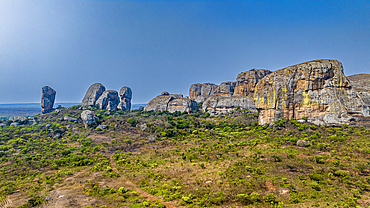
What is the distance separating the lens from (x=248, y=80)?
86.8 meters

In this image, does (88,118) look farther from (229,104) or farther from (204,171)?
(229,104)

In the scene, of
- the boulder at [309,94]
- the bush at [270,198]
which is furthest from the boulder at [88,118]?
the bush at [270,198]

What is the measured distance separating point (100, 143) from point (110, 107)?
153ft

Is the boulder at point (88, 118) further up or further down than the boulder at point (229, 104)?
further down

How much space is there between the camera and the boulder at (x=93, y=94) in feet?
299

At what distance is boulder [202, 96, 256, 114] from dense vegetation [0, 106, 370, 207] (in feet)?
98.7

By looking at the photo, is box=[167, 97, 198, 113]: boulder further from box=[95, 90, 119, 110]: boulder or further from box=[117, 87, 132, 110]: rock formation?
box=[95, 90, 119, 110]: boulder

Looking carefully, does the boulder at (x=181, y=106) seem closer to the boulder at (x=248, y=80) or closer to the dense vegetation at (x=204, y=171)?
the boulder at (x=248, y=80)

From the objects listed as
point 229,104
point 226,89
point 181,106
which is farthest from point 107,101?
point 226,89

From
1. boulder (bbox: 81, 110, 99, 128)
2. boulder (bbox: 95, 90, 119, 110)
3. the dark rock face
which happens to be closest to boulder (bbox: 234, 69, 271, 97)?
boulder (bbox: 95, 90, 119, 110)

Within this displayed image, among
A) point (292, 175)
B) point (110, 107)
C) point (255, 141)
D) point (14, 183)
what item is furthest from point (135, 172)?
point (110, 107)

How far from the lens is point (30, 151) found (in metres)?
36.9

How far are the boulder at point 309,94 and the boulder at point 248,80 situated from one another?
119ft

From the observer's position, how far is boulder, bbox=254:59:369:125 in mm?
39938
